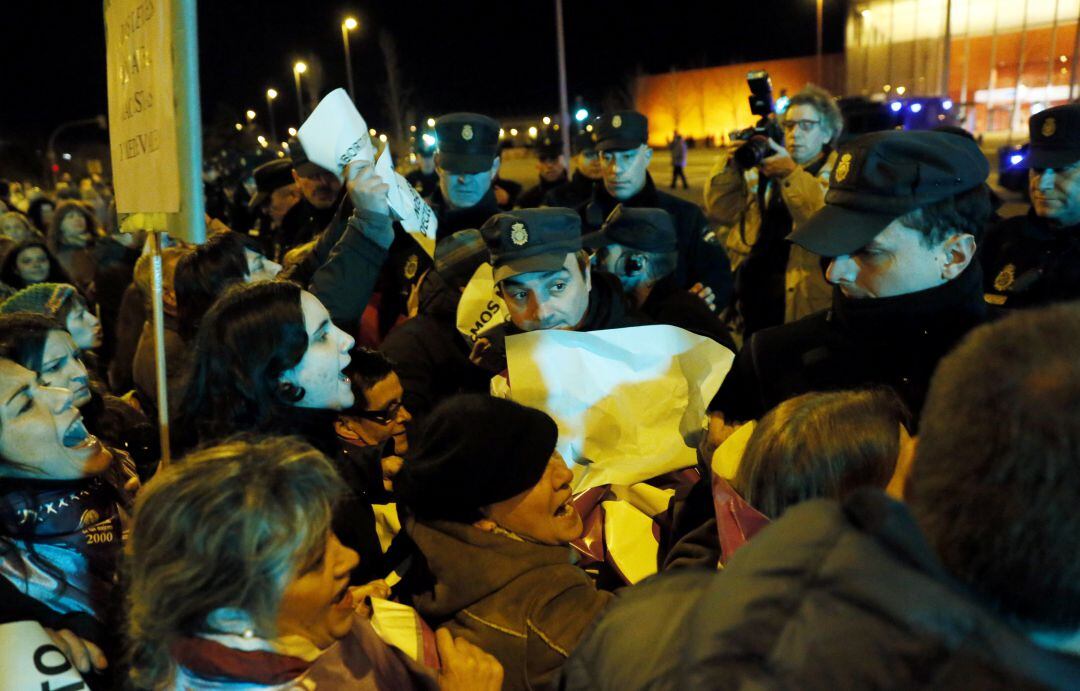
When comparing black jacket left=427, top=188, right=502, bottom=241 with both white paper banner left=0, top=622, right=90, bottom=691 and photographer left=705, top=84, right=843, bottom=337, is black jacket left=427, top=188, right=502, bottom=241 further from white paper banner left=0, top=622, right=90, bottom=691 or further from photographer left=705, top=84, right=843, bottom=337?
white paper banner left=0, top=622, right=90, bottom=691

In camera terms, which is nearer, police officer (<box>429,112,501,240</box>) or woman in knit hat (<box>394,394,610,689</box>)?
woman in knit hat (<box>394,394,610,689</box>)

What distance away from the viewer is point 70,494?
2119mm

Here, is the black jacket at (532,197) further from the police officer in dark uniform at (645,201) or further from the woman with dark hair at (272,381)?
the woman with dark hair at (272,381)

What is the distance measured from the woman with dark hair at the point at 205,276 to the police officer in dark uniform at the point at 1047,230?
3041mm

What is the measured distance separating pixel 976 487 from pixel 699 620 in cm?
31

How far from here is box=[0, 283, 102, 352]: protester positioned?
3.83 m

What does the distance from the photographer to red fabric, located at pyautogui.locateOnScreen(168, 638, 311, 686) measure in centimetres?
365

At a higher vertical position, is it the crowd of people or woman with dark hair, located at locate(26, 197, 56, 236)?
the crowd of people

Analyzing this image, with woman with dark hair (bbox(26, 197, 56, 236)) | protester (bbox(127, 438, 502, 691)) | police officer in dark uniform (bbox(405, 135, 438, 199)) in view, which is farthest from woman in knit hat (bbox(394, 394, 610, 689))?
woman with dark hair (bbox(26, 197, 56, 236))

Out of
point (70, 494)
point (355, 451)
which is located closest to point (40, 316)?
point (70, 494)

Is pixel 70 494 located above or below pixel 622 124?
below

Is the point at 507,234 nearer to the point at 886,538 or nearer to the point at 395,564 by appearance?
the point at 395,564

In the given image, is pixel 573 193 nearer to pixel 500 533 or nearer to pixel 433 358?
pixel 433 358

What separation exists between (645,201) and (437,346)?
2085mm
